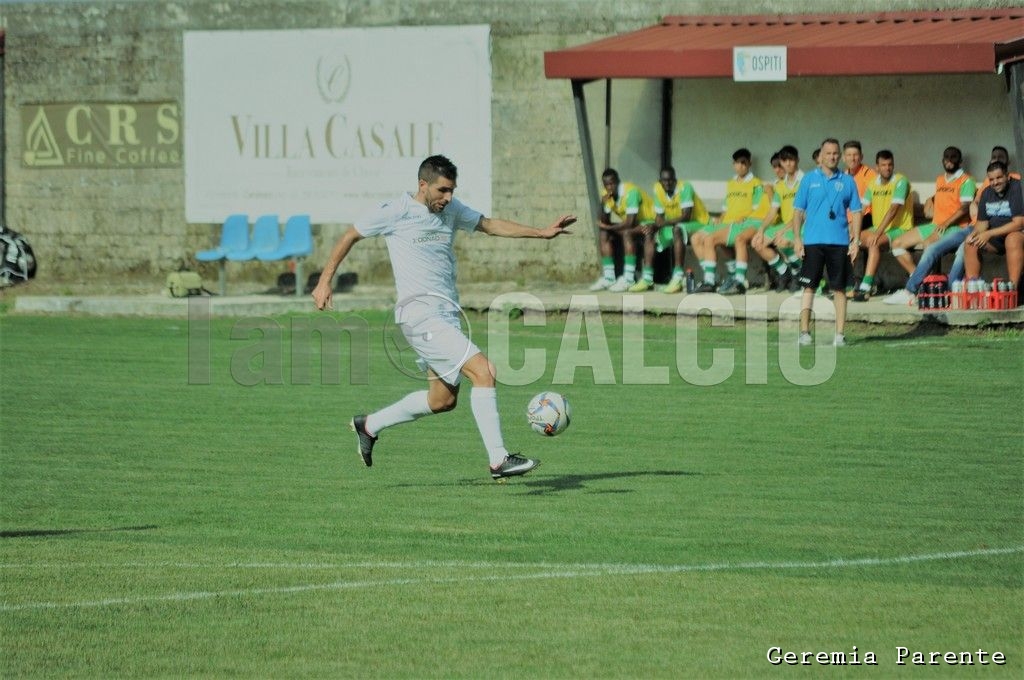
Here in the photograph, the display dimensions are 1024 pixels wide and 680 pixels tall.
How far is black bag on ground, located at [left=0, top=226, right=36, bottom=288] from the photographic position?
28.6 metres

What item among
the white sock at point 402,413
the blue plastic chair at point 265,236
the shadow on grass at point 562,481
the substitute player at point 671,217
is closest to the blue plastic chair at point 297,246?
the blue plastic chair at point 265,236

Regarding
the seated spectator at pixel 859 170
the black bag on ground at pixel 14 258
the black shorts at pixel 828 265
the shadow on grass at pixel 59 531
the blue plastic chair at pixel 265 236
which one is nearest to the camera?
the shadow on grass at pixel 59 531

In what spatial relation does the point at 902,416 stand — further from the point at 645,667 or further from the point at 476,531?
the point at 645,667

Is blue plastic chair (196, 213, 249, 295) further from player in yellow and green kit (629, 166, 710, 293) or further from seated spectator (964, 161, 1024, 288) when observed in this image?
seated spectator (964, 161, 1024, 288)

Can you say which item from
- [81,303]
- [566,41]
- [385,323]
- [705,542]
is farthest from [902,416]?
[81,303]

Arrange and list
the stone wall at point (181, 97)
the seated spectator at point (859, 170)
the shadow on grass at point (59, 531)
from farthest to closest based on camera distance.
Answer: the stone wall at point (181, 97)
the seated spectator at point (859, 170)
the shadow on grass at point (59, 531)

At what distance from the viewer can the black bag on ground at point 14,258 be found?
93.9 feet

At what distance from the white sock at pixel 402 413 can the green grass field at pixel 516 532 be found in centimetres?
38

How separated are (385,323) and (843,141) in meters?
7.07

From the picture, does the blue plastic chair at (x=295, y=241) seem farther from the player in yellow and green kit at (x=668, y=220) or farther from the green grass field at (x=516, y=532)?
the green grass field at (x=516, y=532)

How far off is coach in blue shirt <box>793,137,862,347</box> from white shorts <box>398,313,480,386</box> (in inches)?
319

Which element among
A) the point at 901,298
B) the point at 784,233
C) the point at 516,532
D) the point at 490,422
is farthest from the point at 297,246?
the point at 516,532

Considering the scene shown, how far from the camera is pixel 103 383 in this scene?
1662 cm

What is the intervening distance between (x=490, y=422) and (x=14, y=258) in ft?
66.0
